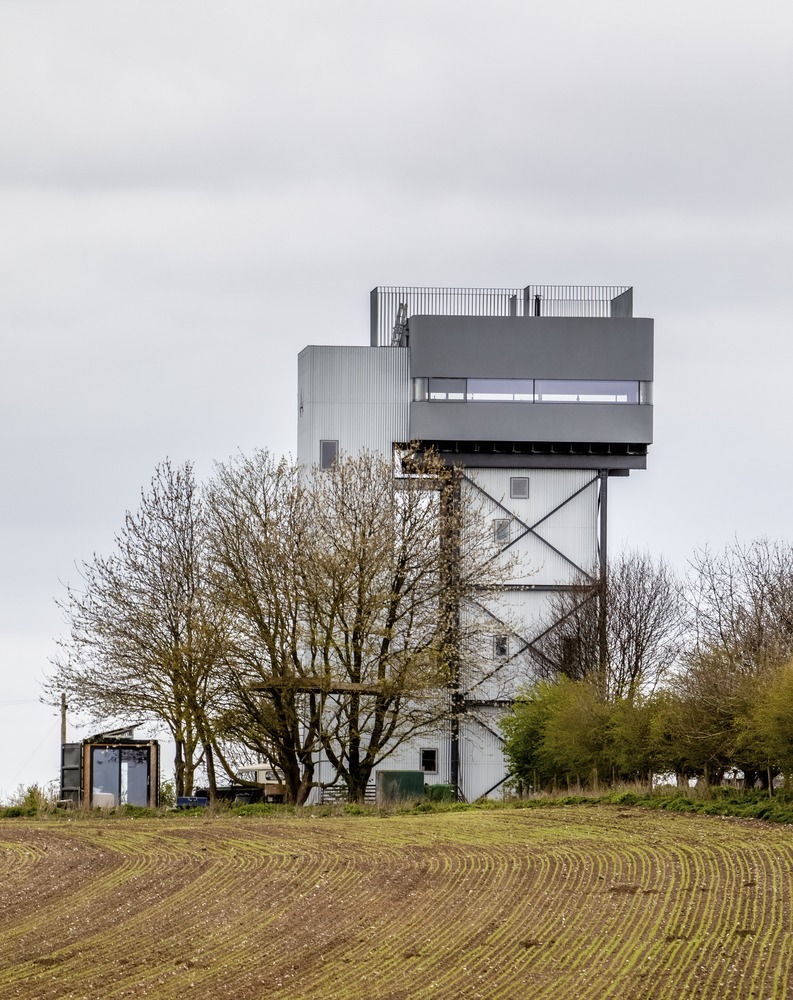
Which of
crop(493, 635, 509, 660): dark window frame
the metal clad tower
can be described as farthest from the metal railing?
crop(493, 635, 509, 660): dark window frame

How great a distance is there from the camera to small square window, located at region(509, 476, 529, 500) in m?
55.1

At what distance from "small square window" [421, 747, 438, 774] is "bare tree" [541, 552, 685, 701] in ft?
17.3

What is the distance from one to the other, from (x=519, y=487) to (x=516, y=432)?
2161 mm

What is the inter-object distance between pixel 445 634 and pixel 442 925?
82.7 ft

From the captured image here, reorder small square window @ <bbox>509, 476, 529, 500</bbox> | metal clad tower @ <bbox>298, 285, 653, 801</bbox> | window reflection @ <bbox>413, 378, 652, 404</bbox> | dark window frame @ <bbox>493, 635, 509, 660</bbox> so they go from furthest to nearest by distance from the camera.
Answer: small square window @ <bbox>509, 476, 529, 500</bbox>
window reflection @ <bbox>413, 378, 652, 404</bbox>
metal clad tower @ <bbox>298, 285, 653, 801</bbox>
dark window frame @ <bbox>493, 635, 509, 660</bbox>

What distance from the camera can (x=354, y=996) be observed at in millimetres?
13359

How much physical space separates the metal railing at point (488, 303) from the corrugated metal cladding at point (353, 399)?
2.05 m

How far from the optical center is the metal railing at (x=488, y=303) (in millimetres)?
57188

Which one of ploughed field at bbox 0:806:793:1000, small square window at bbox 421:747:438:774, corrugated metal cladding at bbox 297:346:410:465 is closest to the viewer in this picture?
ploughed field at bbox 0:806:793:1000

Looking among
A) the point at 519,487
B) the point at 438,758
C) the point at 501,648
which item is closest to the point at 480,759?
the point at 438,758

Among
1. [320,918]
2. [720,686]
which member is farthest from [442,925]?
[720,686]

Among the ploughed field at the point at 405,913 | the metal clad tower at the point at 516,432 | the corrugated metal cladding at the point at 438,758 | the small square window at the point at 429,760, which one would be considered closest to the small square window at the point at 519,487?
the metal clad tower at the point at 516,432

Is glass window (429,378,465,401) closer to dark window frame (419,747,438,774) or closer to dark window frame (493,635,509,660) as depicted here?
dark window frame (493,635,509,660)

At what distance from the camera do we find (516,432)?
5428 cm
